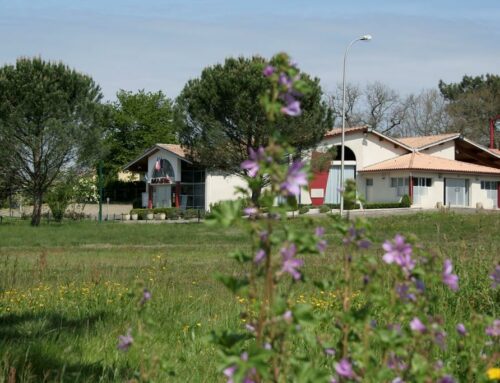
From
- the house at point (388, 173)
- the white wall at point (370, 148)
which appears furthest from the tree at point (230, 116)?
the white wall at point (370, 148)

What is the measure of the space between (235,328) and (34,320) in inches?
70.7

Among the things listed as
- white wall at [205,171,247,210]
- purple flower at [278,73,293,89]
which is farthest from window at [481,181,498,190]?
purple flower at [278,73,293,89]

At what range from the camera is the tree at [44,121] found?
40.1 metres

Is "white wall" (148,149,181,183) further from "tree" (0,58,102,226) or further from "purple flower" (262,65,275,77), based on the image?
"purple flower" (262,65,275,77)

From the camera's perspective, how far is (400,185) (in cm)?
5259

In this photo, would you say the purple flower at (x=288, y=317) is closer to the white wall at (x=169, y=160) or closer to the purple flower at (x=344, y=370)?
the purple flower at (x=344, y=370)

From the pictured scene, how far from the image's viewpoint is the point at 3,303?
721 cm

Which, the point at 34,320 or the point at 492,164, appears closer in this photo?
the point at 34,320

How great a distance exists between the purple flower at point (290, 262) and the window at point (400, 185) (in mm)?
51099

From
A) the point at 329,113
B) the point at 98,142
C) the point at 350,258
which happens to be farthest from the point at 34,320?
the point at 329,113

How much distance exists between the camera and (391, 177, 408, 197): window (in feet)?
171

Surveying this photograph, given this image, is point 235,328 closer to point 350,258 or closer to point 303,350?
point 303,350

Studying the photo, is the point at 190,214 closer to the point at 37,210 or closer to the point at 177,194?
the point at 177,194

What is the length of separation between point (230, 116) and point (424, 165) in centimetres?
1567
